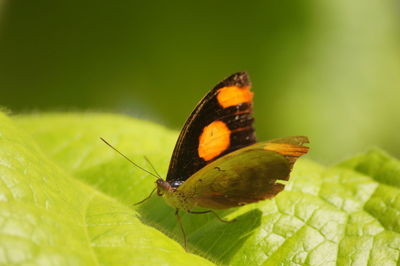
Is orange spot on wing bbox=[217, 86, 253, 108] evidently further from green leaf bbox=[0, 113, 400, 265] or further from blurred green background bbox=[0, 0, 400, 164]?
blurred green background bbox=[0, 0, 400, 164]

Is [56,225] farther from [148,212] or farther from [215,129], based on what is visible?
[215,129]

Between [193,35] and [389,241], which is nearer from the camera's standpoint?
[389,241]

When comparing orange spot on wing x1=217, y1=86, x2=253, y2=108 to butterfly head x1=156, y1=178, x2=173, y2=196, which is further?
orange spot on wing x1=217, y1=86, x2=253, y2=108

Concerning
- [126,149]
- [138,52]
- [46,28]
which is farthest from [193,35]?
[126,149]

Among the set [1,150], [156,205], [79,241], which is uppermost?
[1,150]

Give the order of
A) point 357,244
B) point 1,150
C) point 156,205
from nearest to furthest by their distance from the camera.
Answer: point 1,150, point 357,244, point 156,205

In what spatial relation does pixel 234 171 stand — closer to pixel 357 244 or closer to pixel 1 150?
pixel 357 244

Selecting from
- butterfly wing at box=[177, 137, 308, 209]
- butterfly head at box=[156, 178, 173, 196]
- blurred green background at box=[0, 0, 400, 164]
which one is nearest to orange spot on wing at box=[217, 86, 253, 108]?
butterfly wing at box=[177, 137, 308, 209]
